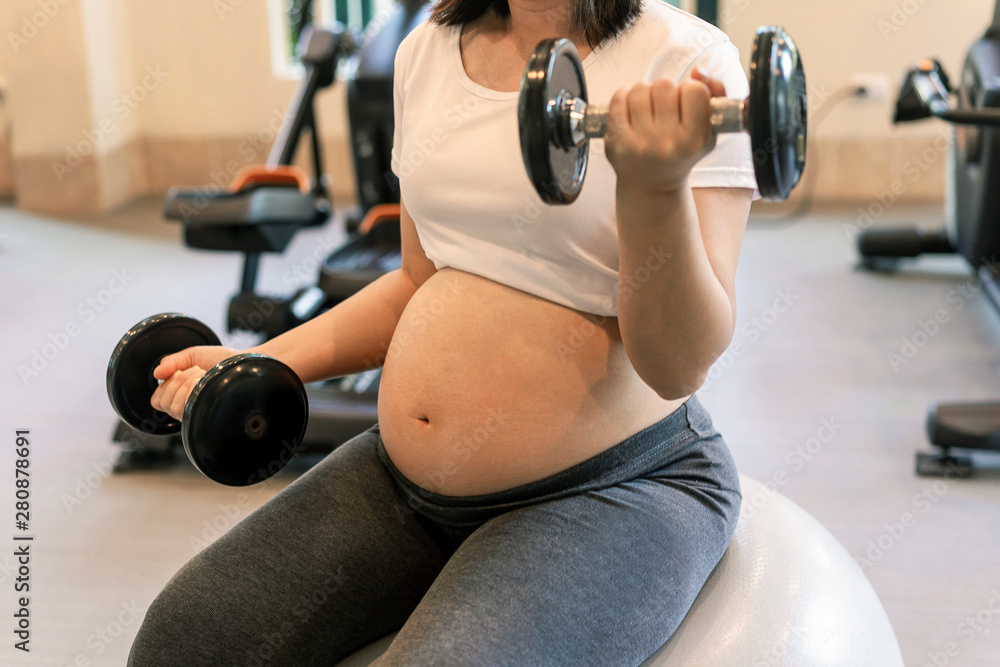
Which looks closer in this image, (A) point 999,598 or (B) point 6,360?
(A) point 999,598

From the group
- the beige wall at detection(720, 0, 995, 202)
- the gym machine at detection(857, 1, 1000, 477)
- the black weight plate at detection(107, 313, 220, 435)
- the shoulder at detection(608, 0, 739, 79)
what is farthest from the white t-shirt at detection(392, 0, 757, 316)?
the beige wall at detection(720, 0, 995, 202)

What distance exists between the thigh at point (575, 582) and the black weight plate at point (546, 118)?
33 cm

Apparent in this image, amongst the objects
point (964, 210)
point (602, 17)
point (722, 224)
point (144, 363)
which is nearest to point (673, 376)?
point (722, 224)

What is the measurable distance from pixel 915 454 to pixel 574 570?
1.61m

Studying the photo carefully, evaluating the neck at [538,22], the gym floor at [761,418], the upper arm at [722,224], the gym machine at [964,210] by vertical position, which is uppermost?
the neck at [538,22]

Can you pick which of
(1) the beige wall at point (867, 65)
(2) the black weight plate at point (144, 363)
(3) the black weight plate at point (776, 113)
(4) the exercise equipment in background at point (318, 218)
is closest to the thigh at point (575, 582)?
(3) the black weight plate at point (776, 113)

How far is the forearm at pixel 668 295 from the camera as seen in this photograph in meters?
0.86

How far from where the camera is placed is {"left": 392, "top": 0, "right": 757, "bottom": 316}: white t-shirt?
1.02 m

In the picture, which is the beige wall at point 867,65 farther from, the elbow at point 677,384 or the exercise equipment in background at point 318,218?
the elbow at point 677,384

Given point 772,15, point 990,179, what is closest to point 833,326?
point 990,179

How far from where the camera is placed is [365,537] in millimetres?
1084

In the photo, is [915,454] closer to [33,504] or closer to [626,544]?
[626,544]

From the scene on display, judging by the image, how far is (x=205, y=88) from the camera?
4758mm

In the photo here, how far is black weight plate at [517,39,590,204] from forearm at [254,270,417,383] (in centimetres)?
44
